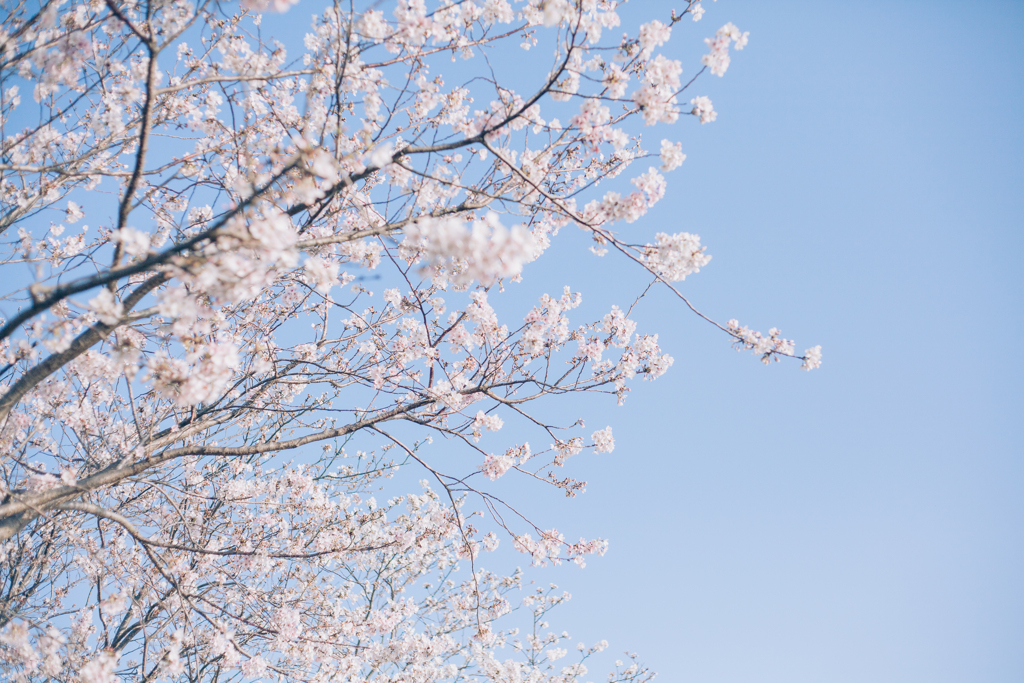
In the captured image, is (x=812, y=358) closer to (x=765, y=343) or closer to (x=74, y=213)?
(x=765, y=343)

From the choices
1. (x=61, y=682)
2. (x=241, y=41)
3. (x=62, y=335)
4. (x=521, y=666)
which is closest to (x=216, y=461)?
(x=61, y=682)

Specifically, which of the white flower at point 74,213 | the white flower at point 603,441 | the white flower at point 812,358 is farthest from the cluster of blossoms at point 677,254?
the white flower at point 74,213

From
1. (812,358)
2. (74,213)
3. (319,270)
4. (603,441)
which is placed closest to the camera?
(319,270)

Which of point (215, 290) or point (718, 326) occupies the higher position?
point (718, 326)

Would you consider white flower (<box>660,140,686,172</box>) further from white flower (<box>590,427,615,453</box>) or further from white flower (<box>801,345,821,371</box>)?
white flower (<box>590,427,615,453</box>)

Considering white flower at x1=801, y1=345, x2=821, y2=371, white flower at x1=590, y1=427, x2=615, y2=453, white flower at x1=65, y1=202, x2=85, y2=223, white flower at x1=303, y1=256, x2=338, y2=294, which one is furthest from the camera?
white flower at x1=65, y1=202, x2=85, y2=223

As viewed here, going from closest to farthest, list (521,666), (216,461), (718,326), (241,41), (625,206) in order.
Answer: (718,326) < (625,206) < (241,41) < (216,461) < (521,666)

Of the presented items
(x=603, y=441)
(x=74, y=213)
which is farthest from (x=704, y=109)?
(x=74, y=213)

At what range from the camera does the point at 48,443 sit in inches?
216

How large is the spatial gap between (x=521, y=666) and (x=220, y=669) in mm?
5650

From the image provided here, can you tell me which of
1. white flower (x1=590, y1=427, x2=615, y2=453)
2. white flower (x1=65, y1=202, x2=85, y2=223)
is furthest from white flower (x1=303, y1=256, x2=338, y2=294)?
white flower (x1=65, y1=202, x2=85, y2=223)

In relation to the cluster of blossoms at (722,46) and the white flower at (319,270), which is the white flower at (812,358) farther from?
the white flower at (319,270)

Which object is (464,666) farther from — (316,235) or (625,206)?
(625,206)

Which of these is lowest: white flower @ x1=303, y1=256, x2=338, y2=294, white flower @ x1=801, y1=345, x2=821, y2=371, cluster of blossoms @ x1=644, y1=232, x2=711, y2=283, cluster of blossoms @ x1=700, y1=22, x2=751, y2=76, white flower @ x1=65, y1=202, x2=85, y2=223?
white flower @ x1=303, y1=256, x2=338, y2=294
